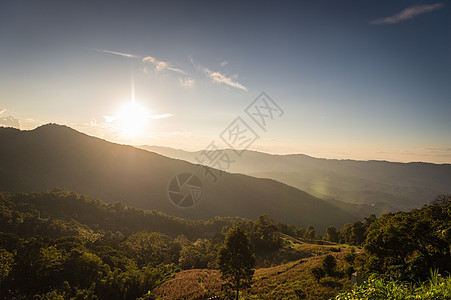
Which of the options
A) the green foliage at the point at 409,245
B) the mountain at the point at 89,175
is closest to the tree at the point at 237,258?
the green foliage at the point at 409,245

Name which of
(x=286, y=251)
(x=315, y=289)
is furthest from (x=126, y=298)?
(x=286, y=251)

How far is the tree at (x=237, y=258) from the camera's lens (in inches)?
888

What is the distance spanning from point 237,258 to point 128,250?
44.9 meters

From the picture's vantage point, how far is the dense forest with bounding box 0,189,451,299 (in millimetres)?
19453

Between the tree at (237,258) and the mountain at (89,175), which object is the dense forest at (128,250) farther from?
the mountain at (89,175)

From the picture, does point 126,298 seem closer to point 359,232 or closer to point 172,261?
point 172,261

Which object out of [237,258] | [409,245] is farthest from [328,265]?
[237,258]

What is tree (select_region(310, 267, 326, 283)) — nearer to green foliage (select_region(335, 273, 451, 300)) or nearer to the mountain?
green foliage (select_region(335, 273, 451, 300))

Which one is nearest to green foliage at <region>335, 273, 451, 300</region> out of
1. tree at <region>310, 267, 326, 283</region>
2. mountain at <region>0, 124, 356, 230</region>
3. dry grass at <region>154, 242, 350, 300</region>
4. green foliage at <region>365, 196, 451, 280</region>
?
green foliage at <region>365, 196, 451, 280</region>

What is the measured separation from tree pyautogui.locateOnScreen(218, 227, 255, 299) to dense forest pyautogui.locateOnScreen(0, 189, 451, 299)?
1.14 metres

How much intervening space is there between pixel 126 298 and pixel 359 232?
248 feet

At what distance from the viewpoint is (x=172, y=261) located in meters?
60.7

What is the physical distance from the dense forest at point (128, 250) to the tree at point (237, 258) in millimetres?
1136

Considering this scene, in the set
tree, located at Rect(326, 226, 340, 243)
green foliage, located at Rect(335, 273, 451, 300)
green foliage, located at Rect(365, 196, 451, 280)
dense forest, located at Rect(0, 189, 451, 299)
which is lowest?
tree, located at Rect(326, 226, 340, 243)
